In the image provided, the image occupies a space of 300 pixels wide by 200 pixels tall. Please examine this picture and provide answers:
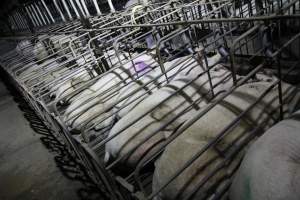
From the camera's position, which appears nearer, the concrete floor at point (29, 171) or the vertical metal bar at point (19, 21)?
the concrete floor at point (29, 171)

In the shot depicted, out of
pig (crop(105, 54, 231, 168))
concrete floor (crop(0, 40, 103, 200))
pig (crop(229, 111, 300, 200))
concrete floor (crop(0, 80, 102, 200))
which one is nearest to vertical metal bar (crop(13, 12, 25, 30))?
concrete floor (crop(0, 80, 102, 200))

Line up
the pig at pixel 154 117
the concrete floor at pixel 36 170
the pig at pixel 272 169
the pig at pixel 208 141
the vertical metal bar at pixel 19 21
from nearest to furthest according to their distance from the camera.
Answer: the pig at pixel 272 169 < the pig at pixel 208 141 < the pig at pixel 154 117 < the concrete floor at pixel 36 170 < the vertical metal bar at pixel 19 21

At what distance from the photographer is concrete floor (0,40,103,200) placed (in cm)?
406

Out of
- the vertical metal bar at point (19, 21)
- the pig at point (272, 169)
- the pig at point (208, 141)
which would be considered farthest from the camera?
the vertical metal bar at point (19, 21)

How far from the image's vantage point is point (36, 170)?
4.85m

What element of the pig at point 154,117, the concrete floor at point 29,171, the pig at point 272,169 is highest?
the pig at point 272,169

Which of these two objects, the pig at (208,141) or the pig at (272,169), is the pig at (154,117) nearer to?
the pig at (208,141)

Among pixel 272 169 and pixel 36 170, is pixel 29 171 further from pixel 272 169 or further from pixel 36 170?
pixel 272 169

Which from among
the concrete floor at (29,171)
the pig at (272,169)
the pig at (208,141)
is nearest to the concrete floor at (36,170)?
the concrete floor at (29,171)

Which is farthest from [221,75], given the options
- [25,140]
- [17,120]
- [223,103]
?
[17,120]

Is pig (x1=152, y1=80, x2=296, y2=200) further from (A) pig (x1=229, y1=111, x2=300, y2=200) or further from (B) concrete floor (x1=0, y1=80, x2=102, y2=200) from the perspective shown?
(B) concrete floor (x1=0, y1=80, x2=102, y2=200)

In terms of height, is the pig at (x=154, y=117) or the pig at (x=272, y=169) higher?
the pig at (x=272, y=169)

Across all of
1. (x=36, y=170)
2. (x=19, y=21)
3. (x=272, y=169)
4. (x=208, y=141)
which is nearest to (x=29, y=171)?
(x=36, y=170)

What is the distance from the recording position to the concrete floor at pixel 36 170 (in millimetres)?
4061
